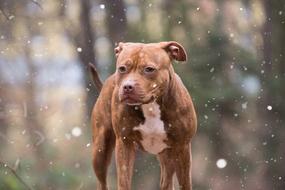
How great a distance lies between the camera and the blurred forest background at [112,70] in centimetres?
504

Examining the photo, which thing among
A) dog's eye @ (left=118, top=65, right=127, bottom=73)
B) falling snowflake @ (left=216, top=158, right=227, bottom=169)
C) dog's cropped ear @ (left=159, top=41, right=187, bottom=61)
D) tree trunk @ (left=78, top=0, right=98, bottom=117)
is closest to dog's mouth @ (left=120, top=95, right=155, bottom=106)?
dog's eye @ (left=118, top=65, right=127, bottom=73)

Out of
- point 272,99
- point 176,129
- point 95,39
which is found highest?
point 176,129

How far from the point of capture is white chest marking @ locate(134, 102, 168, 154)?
109 inches

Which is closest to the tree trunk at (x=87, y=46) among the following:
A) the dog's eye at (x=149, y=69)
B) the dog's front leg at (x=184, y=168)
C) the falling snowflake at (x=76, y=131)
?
the falling snowflake at (x=76, y=131)

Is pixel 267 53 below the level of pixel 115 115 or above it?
below

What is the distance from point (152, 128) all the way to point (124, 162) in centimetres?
17

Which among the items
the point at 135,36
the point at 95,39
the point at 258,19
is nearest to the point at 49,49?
the point at 95,39

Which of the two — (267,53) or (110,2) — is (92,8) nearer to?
(110,2)

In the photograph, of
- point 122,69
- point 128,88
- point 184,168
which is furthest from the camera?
point 184,168

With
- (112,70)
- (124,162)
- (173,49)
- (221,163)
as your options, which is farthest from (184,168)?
(221,163)

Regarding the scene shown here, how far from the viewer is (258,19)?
17.0 feet

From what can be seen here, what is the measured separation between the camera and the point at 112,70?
4977mm

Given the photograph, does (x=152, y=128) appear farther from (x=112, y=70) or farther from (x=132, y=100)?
(x=112, y=70)

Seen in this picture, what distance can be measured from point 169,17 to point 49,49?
89 centimetres
